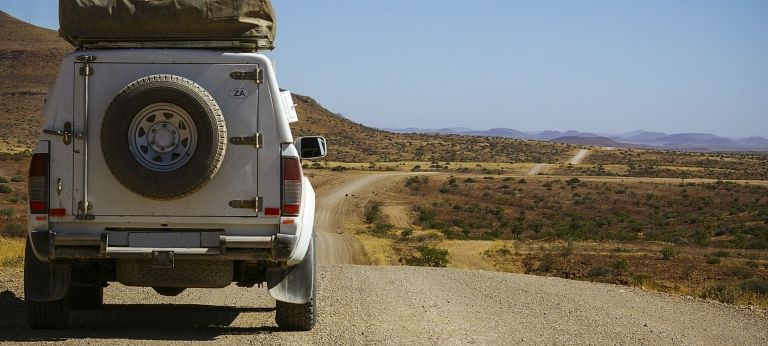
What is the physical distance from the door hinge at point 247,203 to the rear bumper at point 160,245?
9.2 inches

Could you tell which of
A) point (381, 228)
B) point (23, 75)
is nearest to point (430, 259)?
point (381, 228)

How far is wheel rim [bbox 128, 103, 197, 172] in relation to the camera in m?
7.36

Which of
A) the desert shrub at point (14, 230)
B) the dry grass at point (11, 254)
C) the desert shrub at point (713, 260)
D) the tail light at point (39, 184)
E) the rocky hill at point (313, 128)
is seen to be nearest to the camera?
the tail light at point (39, 184)

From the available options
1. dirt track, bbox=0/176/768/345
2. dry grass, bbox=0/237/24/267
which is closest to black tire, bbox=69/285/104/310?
dirt track, bbox=0/176/768/345

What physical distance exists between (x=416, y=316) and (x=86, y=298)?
330cm

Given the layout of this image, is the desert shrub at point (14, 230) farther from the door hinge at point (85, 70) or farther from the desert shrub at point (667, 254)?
the door hinge at point (85, 70)

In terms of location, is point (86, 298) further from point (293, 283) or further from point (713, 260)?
point (713, 260)

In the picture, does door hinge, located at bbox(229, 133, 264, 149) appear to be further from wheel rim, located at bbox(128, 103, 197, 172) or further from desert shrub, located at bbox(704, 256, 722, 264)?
desert shrub, located at bbox(704, 256, 722, 264)

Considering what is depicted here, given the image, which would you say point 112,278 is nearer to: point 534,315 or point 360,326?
point 360,326

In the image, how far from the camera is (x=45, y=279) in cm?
788

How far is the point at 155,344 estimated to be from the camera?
7.52 meters

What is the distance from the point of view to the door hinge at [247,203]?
7.48m

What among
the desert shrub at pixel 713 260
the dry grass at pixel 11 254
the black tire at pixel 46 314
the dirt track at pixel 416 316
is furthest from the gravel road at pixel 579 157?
the black tire at pixel 46 314

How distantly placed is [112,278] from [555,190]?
192 ft
